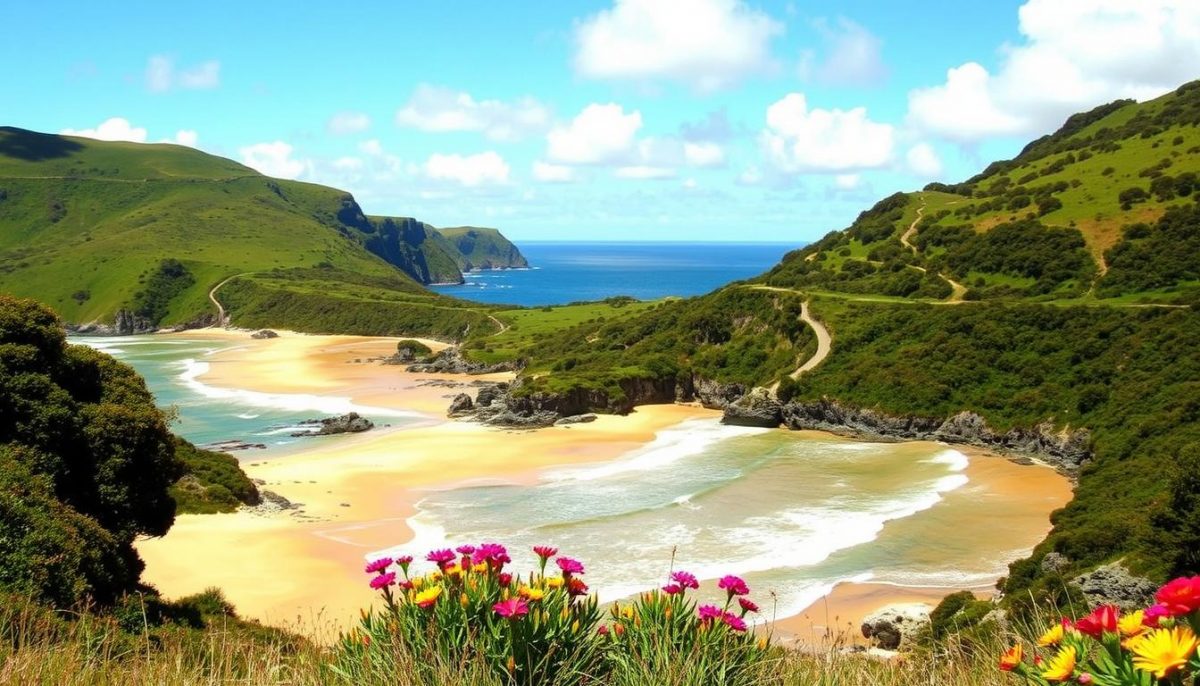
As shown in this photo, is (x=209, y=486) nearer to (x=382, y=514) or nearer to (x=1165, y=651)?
(x=382, y=514)

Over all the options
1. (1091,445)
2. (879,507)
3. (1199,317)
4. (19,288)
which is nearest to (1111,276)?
(1199,317)

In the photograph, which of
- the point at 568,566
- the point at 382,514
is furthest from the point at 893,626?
the point at 382,514

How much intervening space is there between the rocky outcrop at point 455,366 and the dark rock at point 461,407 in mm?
24738

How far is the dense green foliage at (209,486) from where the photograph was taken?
36.8 meters

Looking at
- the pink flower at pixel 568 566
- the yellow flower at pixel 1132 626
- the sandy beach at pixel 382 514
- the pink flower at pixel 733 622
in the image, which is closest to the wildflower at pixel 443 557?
the pink flower at pixel 568 566

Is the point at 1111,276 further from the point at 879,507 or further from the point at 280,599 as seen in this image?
the point at 280,599

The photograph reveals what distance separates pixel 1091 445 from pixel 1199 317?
11.5 meters

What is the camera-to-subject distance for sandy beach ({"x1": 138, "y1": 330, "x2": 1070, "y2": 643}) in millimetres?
26797

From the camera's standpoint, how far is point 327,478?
45.7 m

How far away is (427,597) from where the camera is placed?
559cm

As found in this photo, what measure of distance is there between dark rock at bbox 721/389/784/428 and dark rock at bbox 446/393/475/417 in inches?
825

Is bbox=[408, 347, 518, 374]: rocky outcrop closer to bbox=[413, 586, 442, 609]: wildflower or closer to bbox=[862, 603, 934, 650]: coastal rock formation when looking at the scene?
bbox=[862, 603, 934, 650]: coastal rock formation

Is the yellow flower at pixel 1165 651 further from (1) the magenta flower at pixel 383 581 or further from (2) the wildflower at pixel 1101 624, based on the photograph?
(1) the magenta flower at pixel 383 581

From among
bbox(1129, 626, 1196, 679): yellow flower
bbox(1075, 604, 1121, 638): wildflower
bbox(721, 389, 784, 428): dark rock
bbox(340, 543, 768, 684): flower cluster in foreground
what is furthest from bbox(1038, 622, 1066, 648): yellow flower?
bbox(721, 389, 784, 428): dark rock
